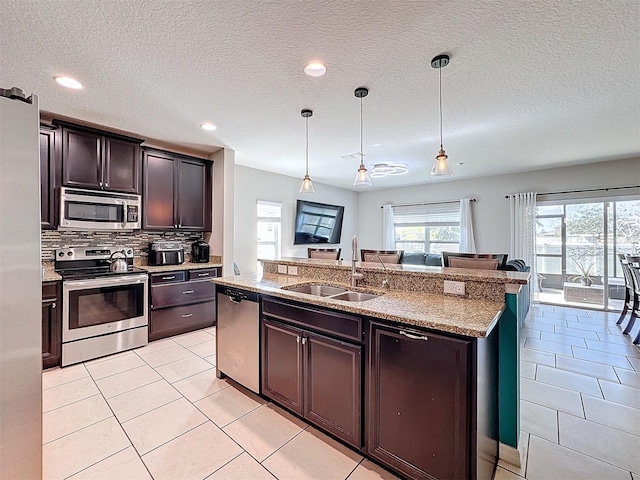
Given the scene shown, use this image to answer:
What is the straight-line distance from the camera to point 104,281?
3.08 meters

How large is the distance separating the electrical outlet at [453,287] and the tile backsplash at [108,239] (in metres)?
3.71

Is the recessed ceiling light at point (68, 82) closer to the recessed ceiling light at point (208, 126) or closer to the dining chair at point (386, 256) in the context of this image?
the recessed ceiling light at point (208, 126)

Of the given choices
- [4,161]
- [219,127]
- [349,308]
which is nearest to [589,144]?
[349,308]

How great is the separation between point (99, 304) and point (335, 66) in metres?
3.25

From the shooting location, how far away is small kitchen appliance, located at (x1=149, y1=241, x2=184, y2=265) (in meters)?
3.84

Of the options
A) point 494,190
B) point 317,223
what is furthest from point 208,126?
point 494,190

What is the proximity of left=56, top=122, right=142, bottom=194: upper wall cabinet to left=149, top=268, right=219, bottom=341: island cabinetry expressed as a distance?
1184 millimetres

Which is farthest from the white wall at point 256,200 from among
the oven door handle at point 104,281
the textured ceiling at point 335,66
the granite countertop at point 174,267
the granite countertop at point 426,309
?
the granite countertop at point 426,309

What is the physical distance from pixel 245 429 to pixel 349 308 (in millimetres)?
1150

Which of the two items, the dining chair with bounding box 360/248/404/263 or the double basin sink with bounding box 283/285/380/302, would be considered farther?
the dining chair with bounding box 360/248/404/263

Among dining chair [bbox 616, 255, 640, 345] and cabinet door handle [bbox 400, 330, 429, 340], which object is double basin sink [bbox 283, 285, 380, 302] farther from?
dining chair [bbox 616, 255, 640, 345]

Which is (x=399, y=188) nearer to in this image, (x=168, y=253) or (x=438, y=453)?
(x=168, y=253)

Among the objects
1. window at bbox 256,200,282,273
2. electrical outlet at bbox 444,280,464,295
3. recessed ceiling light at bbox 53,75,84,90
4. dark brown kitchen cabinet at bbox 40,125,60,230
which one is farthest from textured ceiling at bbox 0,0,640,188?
window at bbox 256,200,282,273

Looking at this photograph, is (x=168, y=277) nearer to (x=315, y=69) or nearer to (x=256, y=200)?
(x=256, y=200)
